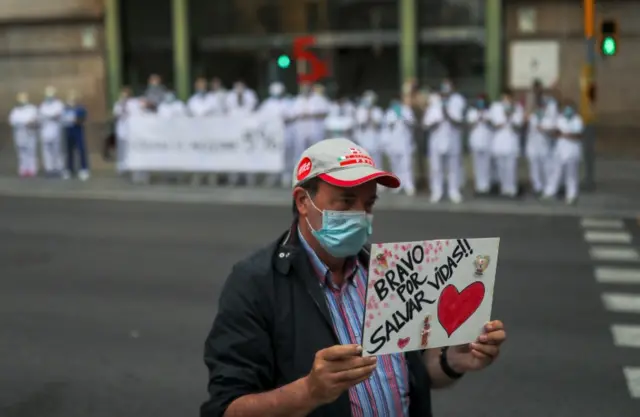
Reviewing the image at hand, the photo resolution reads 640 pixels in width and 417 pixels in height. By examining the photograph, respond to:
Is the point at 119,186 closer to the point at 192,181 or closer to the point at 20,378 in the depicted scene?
the point at 192,181

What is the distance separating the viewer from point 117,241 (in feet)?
43.3

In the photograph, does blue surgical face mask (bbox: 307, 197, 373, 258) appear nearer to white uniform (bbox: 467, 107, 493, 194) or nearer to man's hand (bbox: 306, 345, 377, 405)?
man's hand (bbox: 306, 345, 377, 405)

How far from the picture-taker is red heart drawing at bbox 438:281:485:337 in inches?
115

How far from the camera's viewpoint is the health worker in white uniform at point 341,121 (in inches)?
766

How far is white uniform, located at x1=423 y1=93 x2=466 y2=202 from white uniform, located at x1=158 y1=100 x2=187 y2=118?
555 cm

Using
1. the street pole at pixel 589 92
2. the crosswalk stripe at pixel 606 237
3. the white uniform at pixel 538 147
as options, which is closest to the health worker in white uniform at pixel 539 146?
the white uniform at pixel 538 147

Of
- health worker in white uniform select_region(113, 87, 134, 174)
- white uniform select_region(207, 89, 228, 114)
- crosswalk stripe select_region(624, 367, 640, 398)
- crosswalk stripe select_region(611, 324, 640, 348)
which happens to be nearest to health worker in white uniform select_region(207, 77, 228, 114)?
white uniform select_region(207, 89, 228, 114)

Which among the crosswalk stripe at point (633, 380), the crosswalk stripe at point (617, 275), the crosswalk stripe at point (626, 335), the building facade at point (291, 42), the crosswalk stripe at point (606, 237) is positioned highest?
the building facade at point (291, 42)

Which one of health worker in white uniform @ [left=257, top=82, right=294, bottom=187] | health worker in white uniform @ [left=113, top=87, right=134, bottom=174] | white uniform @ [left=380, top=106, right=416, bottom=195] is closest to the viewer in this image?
white uniform @ [left=380, top=106, right=416, bottom=195]

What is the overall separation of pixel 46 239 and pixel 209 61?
1479 cm

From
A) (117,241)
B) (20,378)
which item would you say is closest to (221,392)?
(20,378)

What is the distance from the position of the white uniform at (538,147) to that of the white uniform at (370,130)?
10.4 feet

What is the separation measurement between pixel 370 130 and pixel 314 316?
16830mm

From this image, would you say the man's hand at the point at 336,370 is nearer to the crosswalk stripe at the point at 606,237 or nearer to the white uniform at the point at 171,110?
the crosswalk stripe at the point at 606,237
